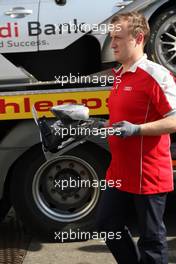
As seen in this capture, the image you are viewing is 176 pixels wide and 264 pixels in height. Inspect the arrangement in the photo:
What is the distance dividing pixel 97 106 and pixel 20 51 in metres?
0.76

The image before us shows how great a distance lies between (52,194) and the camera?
4.40 meters

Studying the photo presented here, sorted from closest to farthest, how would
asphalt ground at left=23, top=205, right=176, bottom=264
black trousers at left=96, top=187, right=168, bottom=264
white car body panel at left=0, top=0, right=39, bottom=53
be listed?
black trousers at left=96, top=187, right=168, bottom=264 < asphalt ground at left=23, top=205, right=176, bottom=264 < white car body panel at left=0, top=0, right=39, bottom=53

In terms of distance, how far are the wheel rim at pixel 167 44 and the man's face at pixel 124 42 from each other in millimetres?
1666

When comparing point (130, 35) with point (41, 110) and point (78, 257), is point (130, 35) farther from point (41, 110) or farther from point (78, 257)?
point (78, 257)

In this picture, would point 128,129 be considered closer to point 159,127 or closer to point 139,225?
point 159,127

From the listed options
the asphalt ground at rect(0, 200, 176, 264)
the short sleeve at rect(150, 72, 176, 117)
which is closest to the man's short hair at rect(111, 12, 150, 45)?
the short sleeve at rect(150, 72, 176, 117)

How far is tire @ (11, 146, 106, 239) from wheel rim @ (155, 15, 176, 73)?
0.94m

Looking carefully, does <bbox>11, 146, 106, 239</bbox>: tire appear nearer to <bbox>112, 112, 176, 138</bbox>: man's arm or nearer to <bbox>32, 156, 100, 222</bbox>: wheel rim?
<bbox>32, 156, 100, 222</bbox>: wheel rim

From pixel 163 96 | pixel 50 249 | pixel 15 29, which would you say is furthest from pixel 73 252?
pixel 163 96

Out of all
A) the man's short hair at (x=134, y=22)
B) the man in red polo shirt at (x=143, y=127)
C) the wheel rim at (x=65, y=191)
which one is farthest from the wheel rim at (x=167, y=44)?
the man's short hair at (x=134, y=22)

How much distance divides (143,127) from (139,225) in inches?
21.1

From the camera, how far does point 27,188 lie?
4293mm

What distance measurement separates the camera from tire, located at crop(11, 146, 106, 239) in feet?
14.0

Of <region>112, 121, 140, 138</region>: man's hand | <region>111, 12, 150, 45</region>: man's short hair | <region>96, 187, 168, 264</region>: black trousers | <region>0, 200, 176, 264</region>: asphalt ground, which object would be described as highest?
<region>111, 12, 150, 45</region>: man's short hair
